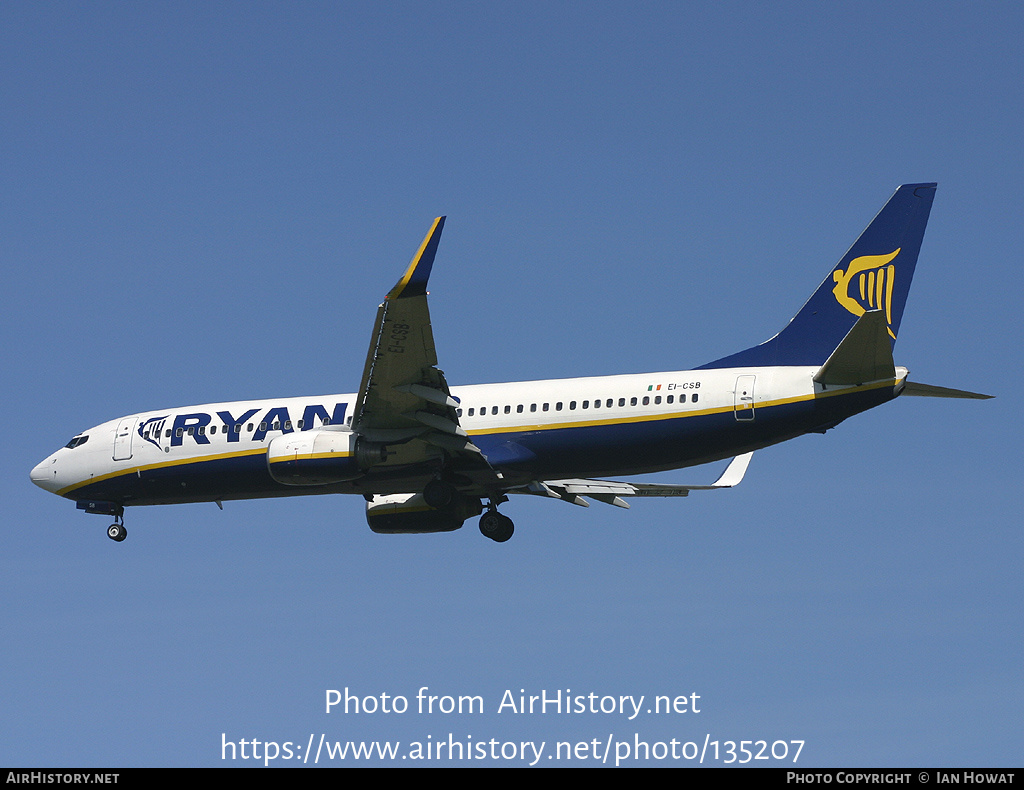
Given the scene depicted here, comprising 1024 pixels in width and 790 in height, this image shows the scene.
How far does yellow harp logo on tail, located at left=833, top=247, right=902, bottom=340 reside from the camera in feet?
107

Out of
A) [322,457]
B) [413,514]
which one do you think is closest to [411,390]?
[322,457]

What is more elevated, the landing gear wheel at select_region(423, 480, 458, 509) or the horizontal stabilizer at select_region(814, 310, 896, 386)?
the horizontal stabilizer at select_region(814, 310, 896, 386)

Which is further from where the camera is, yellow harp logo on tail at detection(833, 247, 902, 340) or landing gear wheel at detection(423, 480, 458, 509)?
landing gear wheel at detection(423, 480, 458, 509)

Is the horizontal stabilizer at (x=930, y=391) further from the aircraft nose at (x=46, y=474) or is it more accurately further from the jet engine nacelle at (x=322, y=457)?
the aircraft nose at (x=46, y=474)

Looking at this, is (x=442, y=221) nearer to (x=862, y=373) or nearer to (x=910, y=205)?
(x=862, y=373)

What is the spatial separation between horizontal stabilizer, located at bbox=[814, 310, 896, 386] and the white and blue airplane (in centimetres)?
4

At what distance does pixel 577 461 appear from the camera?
33031mm

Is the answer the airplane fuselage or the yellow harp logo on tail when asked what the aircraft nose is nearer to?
Answer: the airplane fuselage

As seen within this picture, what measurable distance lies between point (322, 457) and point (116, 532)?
343 inches

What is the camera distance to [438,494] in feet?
112

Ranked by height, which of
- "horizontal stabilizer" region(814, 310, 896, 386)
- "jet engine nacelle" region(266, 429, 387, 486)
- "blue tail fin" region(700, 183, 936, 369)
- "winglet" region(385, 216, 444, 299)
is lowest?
"jet engine nacelle" region(266, 429, 387, 486)

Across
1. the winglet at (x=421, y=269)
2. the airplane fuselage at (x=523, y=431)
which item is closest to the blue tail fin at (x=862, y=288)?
the airplane fuselage at (x=523, y=431)

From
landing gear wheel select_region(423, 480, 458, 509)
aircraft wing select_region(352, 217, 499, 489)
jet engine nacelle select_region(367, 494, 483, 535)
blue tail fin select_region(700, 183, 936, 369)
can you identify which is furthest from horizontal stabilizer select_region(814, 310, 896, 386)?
jet engine nacelle select_region(367, 494, 483, 535)
